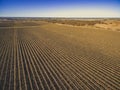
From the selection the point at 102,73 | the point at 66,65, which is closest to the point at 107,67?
the point at 102,73

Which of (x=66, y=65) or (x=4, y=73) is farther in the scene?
(x=66, y=65)

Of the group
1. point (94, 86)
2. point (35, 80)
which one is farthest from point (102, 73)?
point (35, 80)

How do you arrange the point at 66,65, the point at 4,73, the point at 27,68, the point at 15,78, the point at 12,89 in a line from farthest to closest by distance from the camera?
the point at 66,65 < the point at 27,68 < the point at 4,73 < the point at 15,78 < the point at 12,89

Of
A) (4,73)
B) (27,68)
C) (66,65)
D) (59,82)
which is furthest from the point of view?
(66,65)

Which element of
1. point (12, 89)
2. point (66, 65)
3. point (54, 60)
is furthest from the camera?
point (54, 60)

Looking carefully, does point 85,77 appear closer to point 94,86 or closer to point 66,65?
point 94,86

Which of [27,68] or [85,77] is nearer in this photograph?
[85,77]

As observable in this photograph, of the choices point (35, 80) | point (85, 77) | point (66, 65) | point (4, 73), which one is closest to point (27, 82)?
point (35, 80)

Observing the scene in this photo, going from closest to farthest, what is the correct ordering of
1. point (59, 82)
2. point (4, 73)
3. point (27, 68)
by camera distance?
point (59, 82) < point (4, 73) < point (27, 68)

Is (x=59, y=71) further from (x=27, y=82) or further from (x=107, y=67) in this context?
(x=107, y=67)
